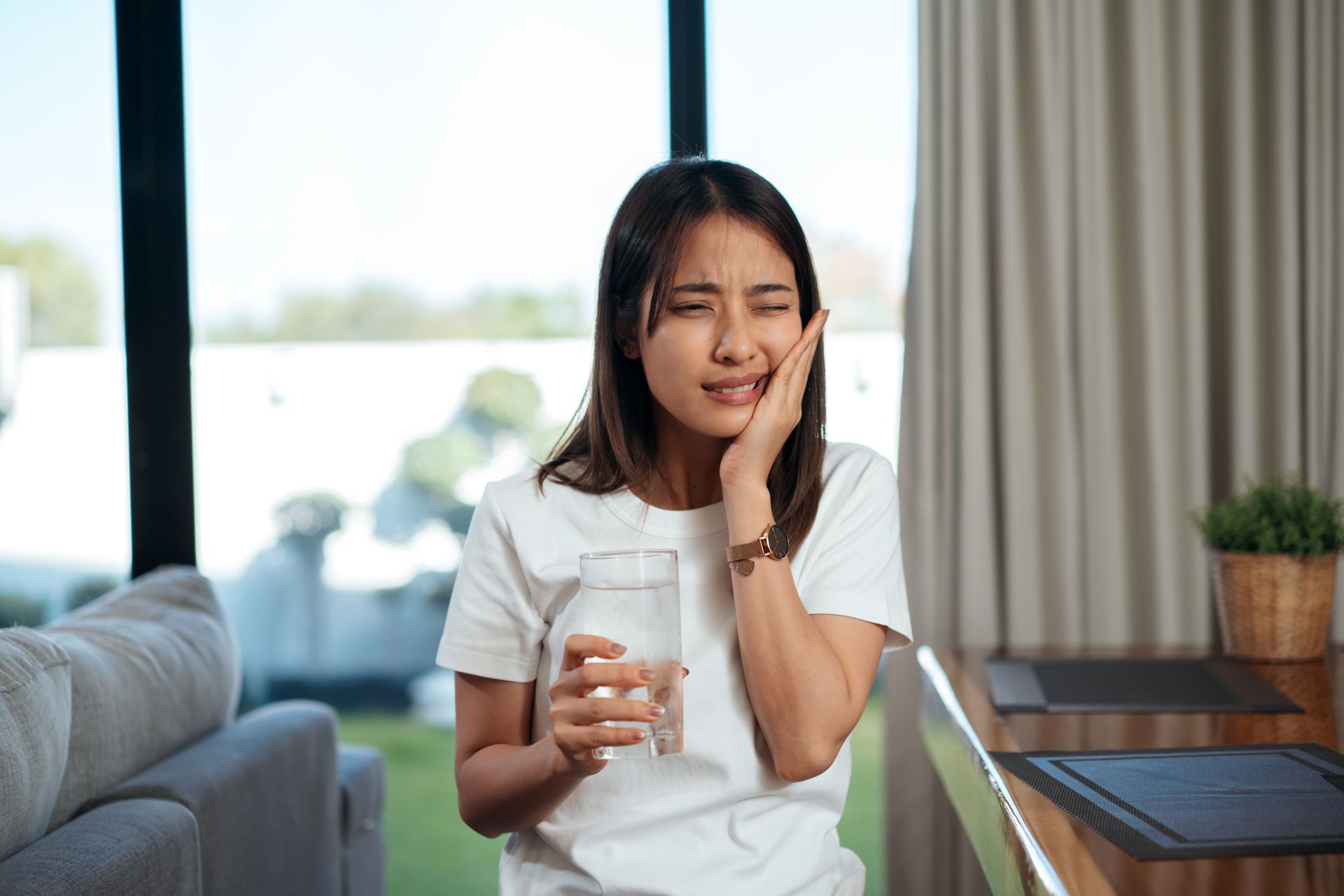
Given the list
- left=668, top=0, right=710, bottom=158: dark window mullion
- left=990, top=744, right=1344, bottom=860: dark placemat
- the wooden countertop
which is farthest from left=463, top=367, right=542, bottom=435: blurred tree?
left=990, top=744, right=1344, bottom=860: dark placemat

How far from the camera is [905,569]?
2379 mm

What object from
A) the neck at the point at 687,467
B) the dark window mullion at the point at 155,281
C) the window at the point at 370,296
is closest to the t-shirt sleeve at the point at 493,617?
the neck at the point at 687,467

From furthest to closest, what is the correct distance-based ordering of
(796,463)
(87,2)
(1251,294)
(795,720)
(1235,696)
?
(87,2) → (1251,294) → (1235,696) → (796,463) → (795,720)

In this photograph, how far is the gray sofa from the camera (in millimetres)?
1149

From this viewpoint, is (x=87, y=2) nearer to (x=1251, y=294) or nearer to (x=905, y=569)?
(x=905, y=569)

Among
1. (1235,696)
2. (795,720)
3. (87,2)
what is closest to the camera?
(795,720)

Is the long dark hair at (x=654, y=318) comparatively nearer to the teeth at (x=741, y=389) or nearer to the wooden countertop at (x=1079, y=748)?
the teeth at (x=741, y=389)

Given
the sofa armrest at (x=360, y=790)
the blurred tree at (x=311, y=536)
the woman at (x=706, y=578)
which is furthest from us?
the blurred tree at (x=311, y=536)

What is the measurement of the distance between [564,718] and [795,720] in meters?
0.31

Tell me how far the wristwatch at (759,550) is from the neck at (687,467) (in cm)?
19

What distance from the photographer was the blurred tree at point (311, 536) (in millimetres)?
2777

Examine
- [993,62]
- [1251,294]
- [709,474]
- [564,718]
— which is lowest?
[564,718]

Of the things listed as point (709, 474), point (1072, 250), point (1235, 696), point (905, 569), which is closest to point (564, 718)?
point (709, 474)

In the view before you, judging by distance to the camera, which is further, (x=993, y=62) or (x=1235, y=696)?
(x=993, y=62)
